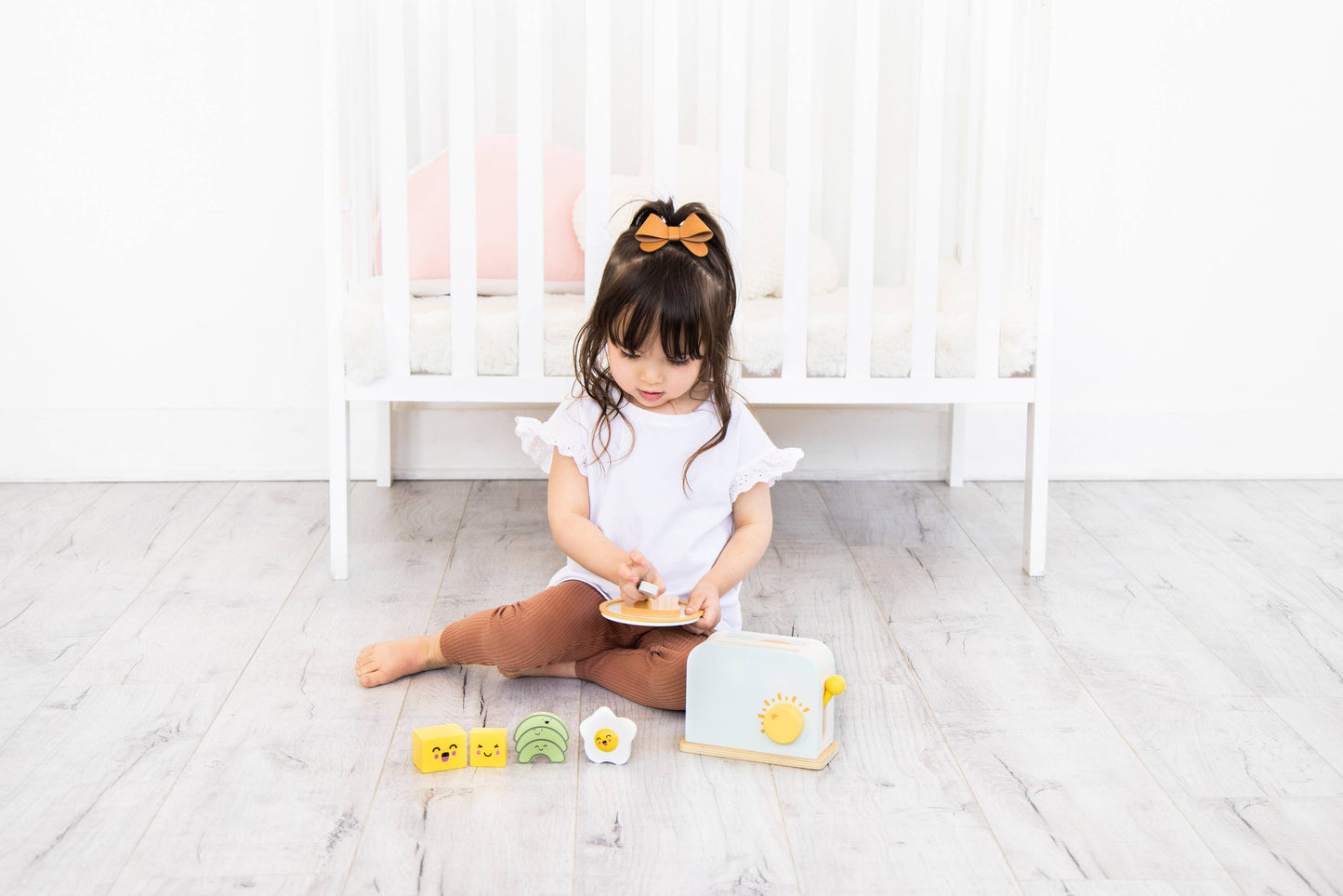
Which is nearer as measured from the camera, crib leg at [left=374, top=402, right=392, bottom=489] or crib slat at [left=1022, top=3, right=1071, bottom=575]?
crib slat at [left=1022, top=3, right=1071, bottom=575]

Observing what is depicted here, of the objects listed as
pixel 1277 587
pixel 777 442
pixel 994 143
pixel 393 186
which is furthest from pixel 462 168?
pixel 1277 587

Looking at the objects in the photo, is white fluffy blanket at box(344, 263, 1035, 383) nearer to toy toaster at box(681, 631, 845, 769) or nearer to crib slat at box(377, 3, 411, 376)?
crib slat at box(377, 3, 411, 376)

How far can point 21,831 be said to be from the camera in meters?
0.97

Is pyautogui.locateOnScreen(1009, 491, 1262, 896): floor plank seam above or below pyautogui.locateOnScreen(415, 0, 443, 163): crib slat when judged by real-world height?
below

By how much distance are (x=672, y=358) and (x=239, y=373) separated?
121 centimetres

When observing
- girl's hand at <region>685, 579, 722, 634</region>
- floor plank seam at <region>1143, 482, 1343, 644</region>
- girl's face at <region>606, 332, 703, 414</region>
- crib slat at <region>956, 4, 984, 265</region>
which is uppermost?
crib slat at <region>956, 4, 984, 265</region>

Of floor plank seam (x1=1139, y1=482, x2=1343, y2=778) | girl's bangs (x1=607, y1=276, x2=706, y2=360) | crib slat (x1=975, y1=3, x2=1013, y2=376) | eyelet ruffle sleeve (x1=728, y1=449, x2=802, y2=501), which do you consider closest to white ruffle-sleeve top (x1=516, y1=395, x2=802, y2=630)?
eyelet ruffle sleeve (x1=728, y1=449, x2=802, y2=501)

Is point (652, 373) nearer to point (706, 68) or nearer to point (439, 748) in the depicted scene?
point (439, 748)

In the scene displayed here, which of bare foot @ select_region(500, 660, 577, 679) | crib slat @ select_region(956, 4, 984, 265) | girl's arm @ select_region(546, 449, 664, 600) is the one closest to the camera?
girl's arm @ select_region(546, 449, 664, 600)

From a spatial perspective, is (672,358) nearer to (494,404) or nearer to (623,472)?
(623,472)

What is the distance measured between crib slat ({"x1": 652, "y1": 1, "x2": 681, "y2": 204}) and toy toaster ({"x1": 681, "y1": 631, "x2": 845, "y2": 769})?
67 cm

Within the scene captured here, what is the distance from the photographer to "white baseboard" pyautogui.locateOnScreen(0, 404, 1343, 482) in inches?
85.6

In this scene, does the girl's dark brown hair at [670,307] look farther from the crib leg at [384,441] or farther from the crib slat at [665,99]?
the crib leg at [384,441]

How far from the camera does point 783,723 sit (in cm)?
110
